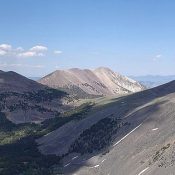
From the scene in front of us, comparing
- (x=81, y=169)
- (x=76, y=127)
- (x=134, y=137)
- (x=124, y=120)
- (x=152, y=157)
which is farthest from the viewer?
(x=76, y=127)

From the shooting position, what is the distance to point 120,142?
446 ft

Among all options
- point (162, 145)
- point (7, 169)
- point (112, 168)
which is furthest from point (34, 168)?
point (162, 145)

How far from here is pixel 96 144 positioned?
144 metres

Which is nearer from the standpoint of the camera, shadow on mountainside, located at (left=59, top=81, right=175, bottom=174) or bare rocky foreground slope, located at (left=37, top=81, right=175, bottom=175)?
bare rocky foreground slope, located at (left=37, top=81, right=175, bottom=175)

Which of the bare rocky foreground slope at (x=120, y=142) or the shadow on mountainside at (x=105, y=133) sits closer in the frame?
the bare rocky foreground slope at (x=120, y=142)

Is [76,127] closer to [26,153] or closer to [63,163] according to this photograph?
[26,153]

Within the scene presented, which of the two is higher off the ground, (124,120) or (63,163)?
(124,120)

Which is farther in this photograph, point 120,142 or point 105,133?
point 105,133

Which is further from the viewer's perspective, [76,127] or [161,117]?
[76,127]

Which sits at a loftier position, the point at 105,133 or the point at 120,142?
the point at 105,133

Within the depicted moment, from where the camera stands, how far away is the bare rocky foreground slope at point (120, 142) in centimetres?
11156

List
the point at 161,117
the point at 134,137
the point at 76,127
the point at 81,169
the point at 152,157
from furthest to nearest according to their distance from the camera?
1. the point at 76,127
2. the point at 161,117
3. the point at 134,137
4. the point at 81,169
5. the point at 152,157

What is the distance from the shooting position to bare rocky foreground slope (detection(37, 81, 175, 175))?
112m

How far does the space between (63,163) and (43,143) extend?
41569 millimetres
